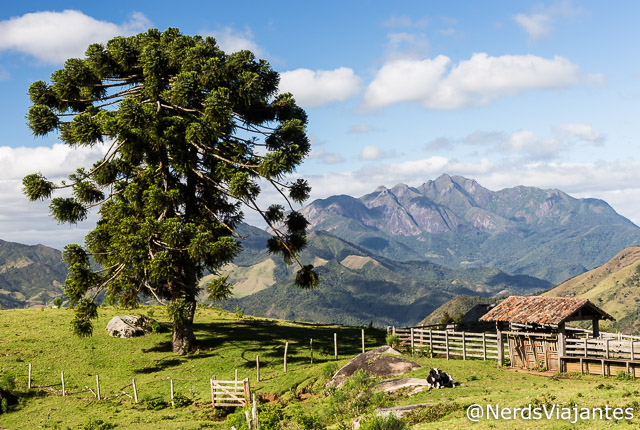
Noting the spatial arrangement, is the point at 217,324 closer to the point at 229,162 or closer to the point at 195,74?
the point at 229,162

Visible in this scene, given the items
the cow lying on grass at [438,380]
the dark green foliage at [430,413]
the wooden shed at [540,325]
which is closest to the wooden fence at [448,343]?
the wooden shed at [540,325]

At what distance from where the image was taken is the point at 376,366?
32625 mm

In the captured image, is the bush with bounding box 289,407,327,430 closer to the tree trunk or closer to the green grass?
the green grass

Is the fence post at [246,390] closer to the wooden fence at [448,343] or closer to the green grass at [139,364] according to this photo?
the green grass at [139,364]

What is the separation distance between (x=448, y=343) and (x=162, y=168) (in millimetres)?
24389

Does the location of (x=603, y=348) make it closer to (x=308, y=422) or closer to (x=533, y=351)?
(x=533, y=351)

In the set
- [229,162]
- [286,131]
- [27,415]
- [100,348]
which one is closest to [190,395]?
[27,415]

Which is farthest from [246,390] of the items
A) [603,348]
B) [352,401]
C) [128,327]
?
[128,327]

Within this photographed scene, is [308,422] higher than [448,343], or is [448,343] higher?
[448,343]

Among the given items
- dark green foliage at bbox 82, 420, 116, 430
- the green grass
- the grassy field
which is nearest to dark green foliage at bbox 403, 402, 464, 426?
the grassy field

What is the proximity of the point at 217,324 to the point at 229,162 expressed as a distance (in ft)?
62.1

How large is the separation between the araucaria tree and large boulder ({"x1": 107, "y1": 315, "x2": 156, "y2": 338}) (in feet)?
14.5

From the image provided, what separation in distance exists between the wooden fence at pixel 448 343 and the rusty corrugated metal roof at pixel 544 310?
1641mm

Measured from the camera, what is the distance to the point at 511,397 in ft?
79.5
